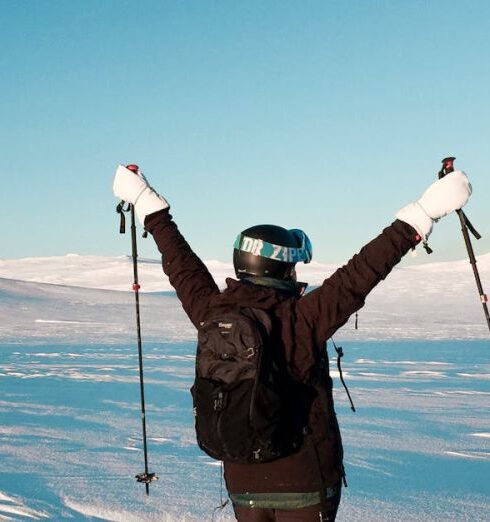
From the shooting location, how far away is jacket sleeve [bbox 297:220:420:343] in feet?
5.98

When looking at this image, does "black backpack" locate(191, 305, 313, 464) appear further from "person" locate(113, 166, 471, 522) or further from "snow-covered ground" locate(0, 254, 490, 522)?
"snow-covered ground" locate(0, 254, 490, 522)

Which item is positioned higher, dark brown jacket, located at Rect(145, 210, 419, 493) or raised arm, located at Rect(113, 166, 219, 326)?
raised arm, located at Rect(113, 166, 219, 326)

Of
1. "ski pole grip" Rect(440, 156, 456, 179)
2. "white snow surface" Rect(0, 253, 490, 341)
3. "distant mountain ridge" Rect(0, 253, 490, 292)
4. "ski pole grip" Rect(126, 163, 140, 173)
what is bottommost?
"ski pole grip" Rect(440, 156, 456, 179)

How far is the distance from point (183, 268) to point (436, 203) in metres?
0.85

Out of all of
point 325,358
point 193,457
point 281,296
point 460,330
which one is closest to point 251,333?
point 281,296

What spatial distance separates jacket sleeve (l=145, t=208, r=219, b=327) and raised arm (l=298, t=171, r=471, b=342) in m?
0.38

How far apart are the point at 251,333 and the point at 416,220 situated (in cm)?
59

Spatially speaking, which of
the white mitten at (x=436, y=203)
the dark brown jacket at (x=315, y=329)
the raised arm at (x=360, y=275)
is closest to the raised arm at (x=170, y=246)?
the dark brown jacket at (x=315, y=329)

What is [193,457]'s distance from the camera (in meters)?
4.68

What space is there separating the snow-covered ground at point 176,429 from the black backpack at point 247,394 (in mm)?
1864

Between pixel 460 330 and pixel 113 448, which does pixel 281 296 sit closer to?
pixel 113 448

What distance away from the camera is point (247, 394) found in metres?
1.80

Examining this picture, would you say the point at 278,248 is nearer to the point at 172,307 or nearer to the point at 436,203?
the point at 436,203

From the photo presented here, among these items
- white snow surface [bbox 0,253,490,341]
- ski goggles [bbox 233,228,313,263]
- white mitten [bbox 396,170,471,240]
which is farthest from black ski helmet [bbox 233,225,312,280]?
white snow surface [bbox 0,253,490,341]
